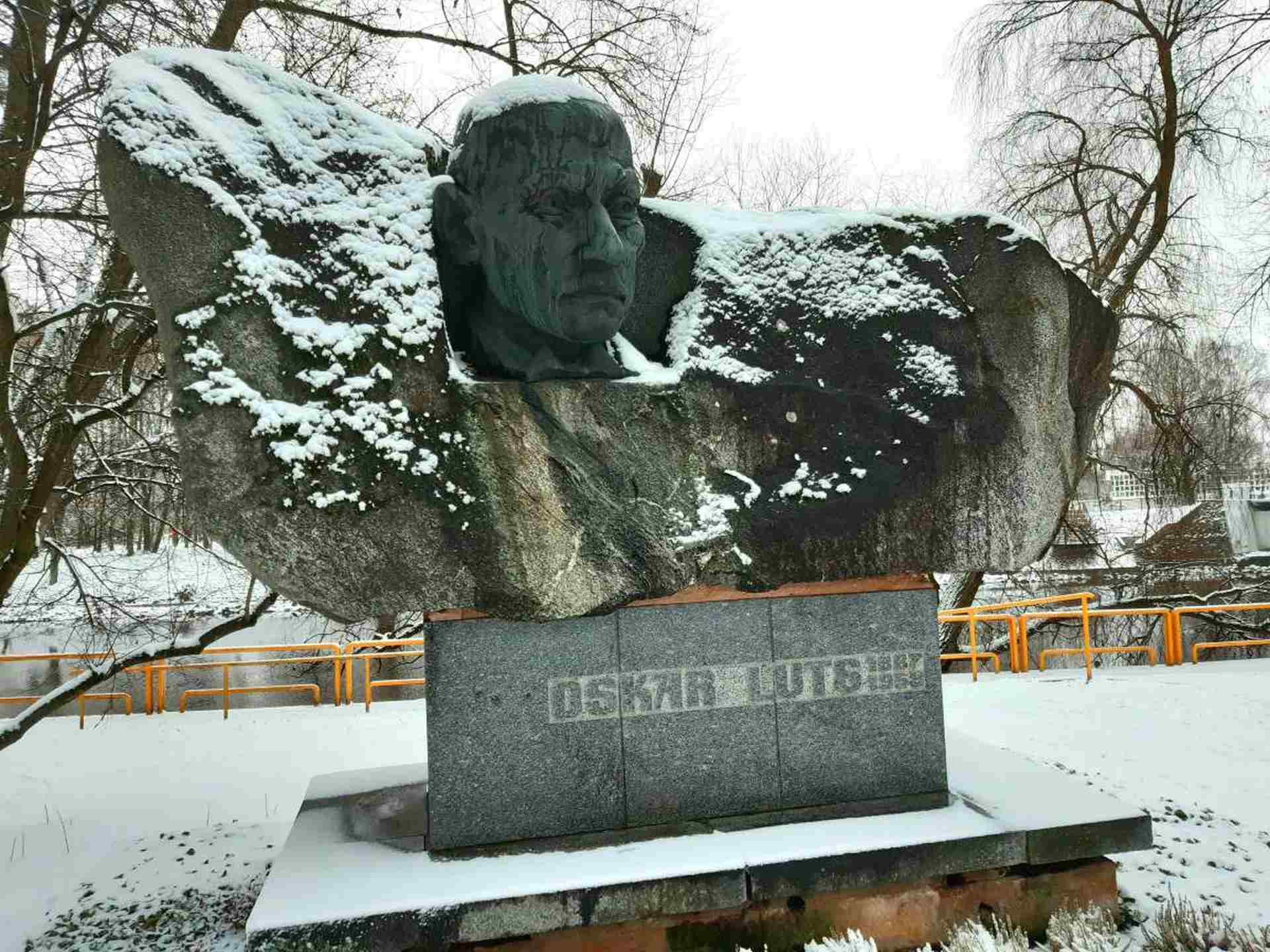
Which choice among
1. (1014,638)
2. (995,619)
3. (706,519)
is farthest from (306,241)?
(1014,638)

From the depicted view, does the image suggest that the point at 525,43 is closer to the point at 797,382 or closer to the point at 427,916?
the point at 797,382

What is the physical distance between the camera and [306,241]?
2771 millimetres

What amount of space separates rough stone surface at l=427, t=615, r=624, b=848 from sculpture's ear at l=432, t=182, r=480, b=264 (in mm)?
1271

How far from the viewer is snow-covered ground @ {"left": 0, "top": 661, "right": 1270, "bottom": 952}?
407 centimetres

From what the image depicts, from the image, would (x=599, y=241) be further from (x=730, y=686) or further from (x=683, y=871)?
(x=683, y=871)

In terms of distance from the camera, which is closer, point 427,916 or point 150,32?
point 427,916

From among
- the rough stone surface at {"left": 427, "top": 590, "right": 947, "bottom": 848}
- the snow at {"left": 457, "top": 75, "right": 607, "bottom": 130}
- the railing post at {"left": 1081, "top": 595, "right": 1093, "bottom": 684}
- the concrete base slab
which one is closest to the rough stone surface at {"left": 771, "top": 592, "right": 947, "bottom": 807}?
the rough stone surface at {"left": 427, "top": 590, "right": 947, "bottom": 848}

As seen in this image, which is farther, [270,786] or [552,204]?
[270,786]

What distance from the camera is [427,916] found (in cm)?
249

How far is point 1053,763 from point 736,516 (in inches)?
169

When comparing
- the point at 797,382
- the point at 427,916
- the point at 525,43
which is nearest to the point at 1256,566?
the point at 525,43

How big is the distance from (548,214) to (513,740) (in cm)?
174

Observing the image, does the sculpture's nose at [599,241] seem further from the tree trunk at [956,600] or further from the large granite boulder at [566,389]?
the tree trunk at [956,600]

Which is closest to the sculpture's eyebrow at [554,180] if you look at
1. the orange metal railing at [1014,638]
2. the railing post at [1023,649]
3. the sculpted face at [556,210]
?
the sculpted face at [556,210]
